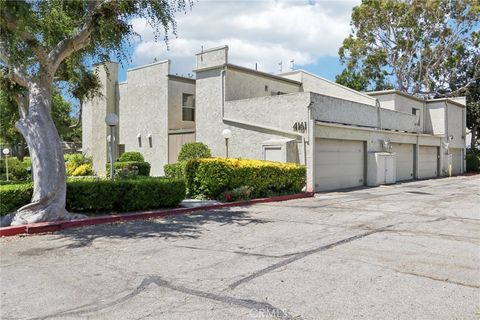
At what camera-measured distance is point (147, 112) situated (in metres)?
23.9

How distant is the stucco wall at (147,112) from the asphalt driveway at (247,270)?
13138 millimetres

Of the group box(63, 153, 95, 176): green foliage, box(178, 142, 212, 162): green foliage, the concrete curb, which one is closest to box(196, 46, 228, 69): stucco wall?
box(178, 142, 212, 162): green foliage

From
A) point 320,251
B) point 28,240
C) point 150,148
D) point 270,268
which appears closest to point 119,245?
point 28,240

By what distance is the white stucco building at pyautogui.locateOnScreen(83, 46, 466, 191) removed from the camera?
1788 cm

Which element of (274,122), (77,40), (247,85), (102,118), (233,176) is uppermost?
(247,85)

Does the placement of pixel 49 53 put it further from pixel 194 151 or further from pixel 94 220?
pixel 194 151

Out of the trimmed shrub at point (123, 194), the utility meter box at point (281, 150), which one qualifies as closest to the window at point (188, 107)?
the utility meter box at point (281, 150)

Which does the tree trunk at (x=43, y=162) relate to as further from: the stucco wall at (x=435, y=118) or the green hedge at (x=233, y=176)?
the stucco wall at (x=435, y=118)

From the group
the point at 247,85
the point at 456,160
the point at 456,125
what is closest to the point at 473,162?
the point at 456,160

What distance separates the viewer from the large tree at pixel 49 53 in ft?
29.6

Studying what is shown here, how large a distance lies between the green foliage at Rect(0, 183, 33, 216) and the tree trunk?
40 cm

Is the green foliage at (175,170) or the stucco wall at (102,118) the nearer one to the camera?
the green foliage at (175,170)

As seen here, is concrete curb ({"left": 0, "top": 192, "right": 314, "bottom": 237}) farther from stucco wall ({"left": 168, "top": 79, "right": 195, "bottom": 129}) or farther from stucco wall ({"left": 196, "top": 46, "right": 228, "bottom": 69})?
stucco wall ({"left": 168, "top": 79, "right": 195, "bottom": 129})

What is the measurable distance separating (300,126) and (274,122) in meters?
1.40
